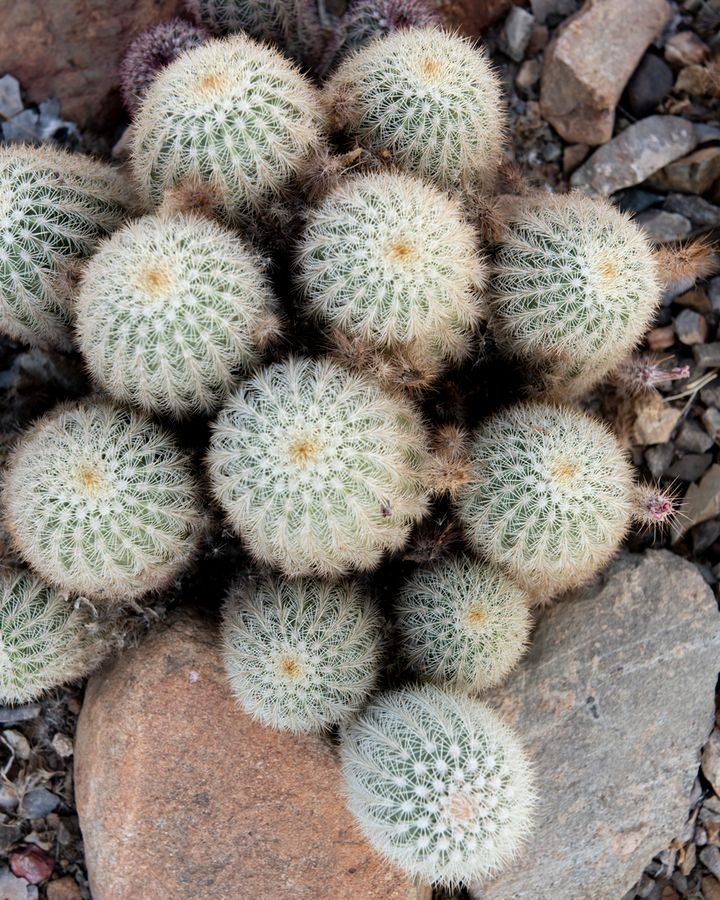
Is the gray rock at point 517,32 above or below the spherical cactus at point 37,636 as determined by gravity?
above

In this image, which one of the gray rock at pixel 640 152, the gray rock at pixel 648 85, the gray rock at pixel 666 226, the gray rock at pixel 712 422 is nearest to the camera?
the gray rock at pixel 712 422

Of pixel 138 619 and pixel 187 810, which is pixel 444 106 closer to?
pixel 138 619

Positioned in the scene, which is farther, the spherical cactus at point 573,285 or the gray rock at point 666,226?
the gray rock at point 666,226

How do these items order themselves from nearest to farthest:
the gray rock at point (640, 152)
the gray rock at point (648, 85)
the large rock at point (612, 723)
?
the large rock at point (612, 723) < the gray rock at point (640, 152) < the gray rock at point (648, 85)

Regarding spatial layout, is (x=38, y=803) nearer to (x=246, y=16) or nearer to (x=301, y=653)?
(x=301, y=653)

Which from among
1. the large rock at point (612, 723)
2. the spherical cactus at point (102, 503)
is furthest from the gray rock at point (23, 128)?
the large rock at point (612, 723)

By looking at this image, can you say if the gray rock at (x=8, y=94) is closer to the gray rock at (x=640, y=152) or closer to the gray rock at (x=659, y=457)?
the gray rock at (x=640, y=152)

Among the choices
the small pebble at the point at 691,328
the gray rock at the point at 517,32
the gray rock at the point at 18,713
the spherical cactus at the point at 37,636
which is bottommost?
the gray rock at the point at 18,713
